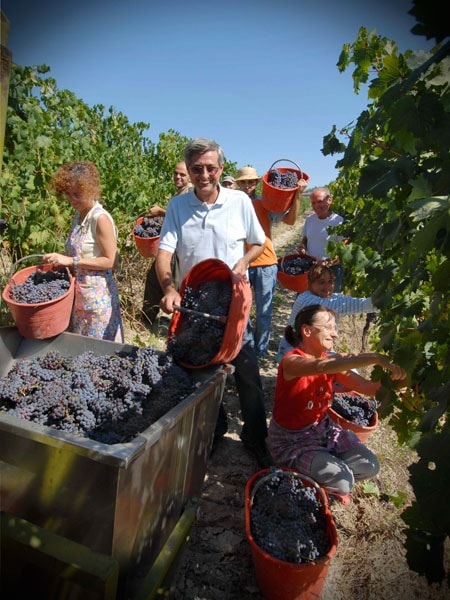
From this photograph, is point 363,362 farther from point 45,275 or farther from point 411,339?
point 45,275

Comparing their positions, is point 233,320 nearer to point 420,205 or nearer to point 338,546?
point 420,205

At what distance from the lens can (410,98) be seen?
0.97 meters

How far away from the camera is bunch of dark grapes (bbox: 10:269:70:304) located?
221 centimetres

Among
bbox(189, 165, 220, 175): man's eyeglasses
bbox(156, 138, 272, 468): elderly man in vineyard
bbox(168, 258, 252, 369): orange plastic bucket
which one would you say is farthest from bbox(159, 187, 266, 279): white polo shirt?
bbox(168, 258, 252, 369): orange plastic bucket

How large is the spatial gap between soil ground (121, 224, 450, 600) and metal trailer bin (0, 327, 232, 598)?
376mm

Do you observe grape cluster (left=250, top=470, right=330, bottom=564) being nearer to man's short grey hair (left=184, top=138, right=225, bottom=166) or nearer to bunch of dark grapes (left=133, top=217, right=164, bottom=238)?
man's short grey hair (left=184, top=138, right=225, bottom=166)

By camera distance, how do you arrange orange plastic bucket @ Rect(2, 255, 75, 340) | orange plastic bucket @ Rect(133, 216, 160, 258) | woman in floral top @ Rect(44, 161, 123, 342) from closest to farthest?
orange plastic bucket @ Rect(2, 255, 75, 340) < woman in floral top @ Rect(44, 161, 123, 342) < orange plastic bucket @ Rect(133, 216, 160, 258)

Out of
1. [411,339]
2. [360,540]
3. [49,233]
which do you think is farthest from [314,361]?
[49,233]

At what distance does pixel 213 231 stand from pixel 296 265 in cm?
213

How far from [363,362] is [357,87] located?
4.09 ft

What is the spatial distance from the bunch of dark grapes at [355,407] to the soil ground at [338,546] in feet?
1.08

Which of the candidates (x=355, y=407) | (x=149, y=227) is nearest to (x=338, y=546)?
(x=355, y=407)

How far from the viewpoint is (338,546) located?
2.09 m

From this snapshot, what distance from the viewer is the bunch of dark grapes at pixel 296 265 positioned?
4.27 meters
